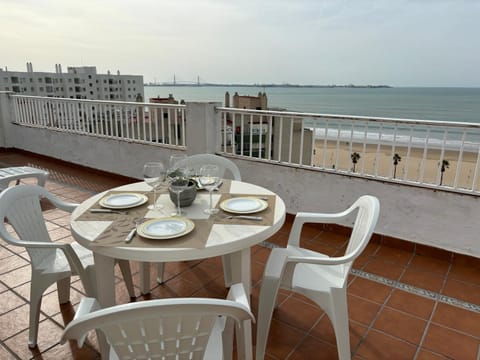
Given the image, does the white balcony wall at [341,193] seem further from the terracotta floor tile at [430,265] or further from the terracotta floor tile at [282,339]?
the terracotta floor tile at [282,339]

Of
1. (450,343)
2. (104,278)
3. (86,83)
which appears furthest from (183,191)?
(86,83)

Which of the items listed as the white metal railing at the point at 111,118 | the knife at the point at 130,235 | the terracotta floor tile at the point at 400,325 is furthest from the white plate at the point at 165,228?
the white metal railing at the point at 111,118

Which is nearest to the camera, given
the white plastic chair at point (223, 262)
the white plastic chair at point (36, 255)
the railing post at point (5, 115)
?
the white plastic chair at point (36, 255)

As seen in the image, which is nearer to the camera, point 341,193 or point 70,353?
point 70,353

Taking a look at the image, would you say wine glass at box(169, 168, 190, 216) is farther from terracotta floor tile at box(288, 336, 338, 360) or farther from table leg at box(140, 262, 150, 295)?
terracotta floor tile at box(288, 336, 338, 360)

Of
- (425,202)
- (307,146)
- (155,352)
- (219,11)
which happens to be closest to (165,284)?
(155,352)

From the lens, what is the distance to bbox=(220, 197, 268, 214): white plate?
168 cm

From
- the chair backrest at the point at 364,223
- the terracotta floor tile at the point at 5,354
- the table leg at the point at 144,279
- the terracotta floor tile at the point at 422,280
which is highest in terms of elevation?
the chair backrest at the point at 364,223

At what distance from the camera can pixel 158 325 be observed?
→ 0.86 metres

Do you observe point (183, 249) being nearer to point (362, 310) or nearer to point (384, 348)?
point (384, 348)

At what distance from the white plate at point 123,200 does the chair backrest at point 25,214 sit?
0.41 m

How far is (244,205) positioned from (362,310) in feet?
3.60

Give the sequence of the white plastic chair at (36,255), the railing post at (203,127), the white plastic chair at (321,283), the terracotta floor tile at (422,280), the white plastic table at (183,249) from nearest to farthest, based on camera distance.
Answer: the white plastic table at (183,249)
the white plastic chair at (321,283)
the white plastic chair at (36,255)
the terracotta floor tile at (422,280)
the railing post at (203,127)

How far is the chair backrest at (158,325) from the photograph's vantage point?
0.81m
